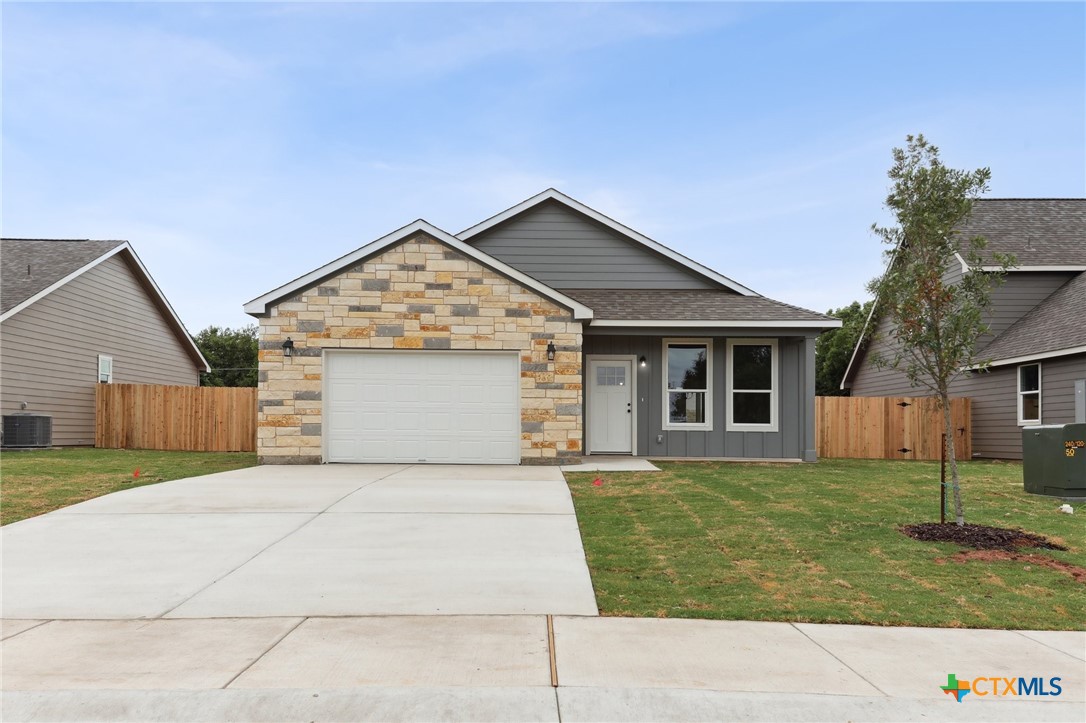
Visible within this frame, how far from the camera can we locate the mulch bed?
24.2 ft

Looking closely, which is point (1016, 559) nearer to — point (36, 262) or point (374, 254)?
point (374, 254)

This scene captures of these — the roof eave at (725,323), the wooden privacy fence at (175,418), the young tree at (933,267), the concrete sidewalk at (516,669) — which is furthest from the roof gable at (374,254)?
the concrete sidewalk at (516,669)

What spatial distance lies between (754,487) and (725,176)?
45.6 ft

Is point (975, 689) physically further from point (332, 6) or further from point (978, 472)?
point (332, 6)

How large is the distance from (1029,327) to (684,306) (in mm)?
9833

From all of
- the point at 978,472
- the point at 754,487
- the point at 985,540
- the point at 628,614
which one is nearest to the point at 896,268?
the point at 985,540

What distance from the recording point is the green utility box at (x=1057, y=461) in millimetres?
10867

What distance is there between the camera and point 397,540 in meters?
7.50

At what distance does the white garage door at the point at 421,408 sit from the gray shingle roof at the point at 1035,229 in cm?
1394

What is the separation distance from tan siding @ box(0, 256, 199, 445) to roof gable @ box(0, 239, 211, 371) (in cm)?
32

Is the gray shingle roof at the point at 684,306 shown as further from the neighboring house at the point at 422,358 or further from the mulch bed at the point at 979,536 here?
the mulch bed at the point at 979,536

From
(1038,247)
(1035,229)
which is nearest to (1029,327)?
(1038,247)

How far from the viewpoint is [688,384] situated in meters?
16.3

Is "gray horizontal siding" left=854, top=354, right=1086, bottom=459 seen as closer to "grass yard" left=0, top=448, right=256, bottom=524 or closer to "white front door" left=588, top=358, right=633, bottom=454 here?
"white front door" left=588, top=358, right=633, bottom=454
